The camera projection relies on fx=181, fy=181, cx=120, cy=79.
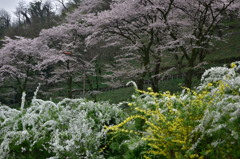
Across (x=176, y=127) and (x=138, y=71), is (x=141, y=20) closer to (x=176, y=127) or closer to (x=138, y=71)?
(x=138, y=71)

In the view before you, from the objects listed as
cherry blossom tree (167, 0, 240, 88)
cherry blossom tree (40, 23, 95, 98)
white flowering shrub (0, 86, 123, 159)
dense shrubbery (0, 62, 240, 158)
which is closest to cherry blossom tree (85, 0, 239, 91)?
cherry blossom tree (167, 0, 240, 88)

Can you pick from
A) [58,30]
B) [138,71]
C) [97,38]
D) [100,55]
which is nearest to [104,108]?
[138,71]

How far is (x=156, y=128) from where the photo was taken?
1.81 meters

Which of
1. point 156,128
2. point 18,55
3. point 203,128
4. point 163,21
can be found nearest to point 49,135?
point 156,128

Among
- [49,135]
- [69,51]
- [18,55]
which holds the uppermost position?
[69,51]

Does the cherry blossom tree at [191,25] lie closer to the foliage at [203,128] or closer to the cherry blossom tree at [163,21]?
the cherry blossom tree at [163,21]

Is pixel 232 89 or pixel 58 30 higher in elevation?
pixel 58 30

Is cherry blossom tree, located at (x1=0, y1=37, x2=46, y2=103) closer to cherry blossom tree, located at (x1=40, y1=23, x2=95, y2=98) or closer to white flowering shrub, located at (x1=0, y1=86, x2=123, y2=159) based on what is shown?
cherry blossom tree, located at (x1=40, y1=23, x2=95, y2=98)

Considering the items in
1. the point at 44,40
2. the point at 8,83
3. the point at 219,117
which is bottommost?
the point at 8,83

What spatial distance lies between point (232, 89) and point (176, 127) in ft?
2.11

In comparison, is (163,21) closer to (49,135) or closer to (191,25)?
(191,25)

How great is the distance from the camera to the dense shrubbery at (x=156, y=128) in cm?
152

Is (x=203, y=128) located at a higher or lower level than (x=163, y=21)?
lower

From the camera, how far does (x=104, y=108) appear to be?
11.5 feet
